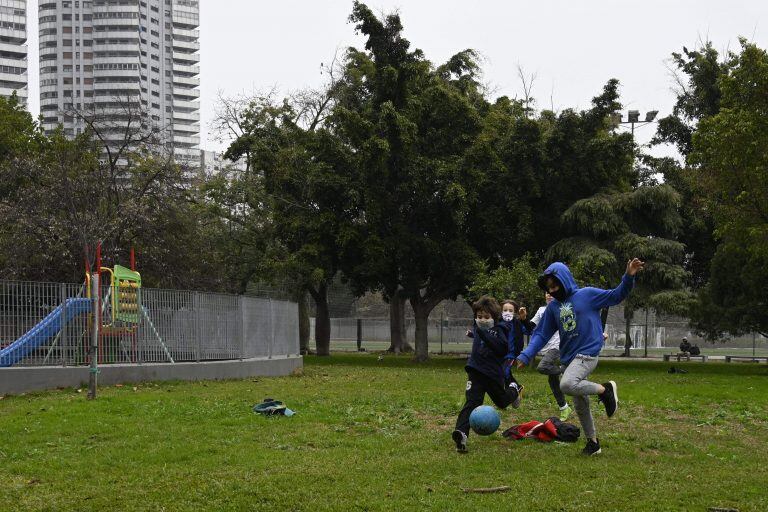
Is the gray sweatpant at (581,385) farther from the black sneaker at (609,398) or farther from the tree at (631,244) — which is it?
the tree at (631,244)

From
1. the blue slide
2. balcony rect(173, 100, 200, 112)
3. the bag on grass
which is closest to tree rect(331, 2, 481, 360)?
the blue slide

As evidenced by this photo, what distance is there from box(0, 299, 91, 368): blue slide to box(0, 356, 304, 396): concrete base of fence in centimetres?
36

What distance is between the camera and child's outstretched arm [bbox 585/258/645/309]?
8.86m

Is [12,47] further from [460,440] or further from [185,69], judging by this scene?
[460,440]

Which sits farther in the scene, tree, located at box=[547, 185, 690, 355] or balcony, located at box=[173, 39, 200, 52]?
balcony, located at box=[173, 39, 200, 52]

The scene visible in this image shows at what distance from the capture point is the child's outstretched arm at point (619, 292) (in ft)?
29.1

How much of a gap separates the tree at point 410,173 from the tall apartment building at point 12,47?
12929 cm

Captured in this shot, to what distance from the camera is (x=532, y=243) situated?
1364 inches

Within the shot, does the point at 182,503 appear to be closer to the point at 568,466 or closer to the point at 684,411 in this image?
the point at 568,466

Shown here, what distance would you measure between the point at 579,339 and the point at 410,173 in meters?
22.7

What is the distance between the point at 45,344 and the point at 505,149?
19831 mm

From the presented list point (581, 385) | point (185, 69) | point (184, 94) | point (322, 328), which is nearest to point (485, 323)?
point (581, 385)

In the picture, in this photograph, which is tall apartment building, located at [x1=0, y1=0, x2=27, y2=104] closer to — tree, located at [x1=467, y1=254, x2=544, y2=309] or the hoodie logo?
tree, located at [x1=467, y1=254, x2=544, y2=309]

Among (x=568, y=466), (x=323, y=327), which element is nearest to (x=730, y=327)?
(x=323, y=327)
